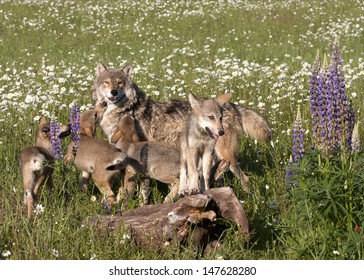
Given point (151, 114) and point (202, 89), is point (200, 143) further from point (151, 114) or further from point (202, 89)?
point (202, 89)

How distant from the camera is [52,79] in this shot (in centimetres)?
1323

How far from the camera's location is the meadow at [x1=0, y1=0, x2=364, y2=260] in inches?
236

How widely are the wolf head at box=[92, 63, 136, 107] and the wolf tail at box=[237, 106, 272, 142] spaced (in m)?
1.75

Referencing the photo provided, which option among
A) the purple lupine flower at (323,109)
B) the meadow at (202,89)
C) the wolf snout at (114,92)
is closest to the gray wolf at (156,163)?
the meadow at (202,89)

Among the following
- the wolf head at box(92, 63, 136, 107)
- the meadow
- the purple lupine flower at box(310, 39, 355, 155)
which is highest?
the purple lupine flower at box(310, 39, 355, 155)

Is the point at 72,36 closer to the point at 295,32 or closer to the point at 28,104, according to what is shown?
the point at 295,32

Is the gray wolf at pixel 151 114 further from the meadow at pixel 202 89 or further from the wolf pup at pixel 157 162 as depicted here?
the wolf pup at pixel 157 162

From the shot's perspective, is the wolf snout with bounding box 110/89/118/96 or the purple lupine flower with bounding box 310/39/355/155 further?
the wolf snout with bounding box 110/89/118/96

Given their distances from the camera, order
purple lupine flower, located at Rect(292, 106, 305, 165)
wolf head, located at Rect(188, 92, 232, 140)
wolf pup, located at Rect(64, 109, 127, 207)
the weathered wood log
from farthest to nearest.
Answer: wolf pup, located at Rect(64, 109, 127, 207) < wolf head, located at Rect(188, 92, 232, 140) < purple lupine flower, located at Rect(292, 106, 305, 165) < the weathered wood log

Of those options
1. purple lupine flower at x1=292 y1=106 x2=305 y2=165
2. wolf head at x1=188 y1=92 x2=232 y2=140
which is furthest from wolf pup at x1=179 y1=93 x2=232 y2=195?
purple lupine flower at x1=292 y1=106 x2=305 y2=165

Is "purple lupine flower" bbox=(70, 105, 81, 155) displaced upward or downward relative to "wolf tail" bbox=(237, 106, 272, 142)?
upward

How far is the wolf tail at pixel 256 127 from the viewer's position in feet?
30.2

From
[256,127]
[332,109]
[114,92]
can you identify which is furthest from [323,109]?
[114,92]

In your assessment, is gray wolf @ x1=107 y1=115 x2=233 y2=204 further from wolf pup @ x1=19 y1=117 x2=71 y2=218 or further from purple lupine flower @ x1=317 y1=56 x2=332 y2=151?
purple lupine flower @ x1=317 y1=56 x2=332 y2=151
